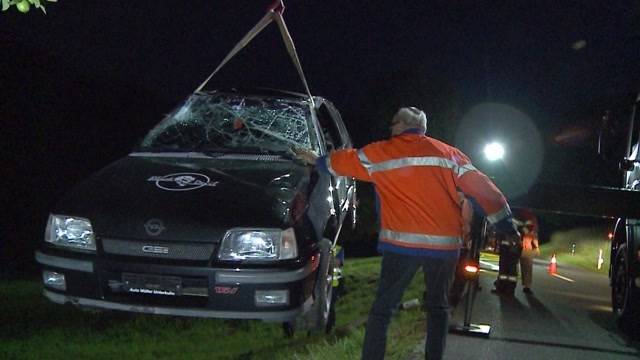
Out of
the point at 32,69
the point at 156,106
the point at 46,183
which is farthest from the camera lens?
the point at 156,106

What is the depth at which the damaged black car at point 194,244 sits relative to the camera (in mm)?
4508

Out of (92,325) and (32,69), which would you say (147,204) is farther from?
(32,69)

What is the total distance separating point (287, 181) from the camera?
5.11m

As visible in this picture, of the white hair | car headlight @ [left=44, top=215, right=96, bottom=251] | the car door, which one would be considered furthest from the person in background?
car headlight @ [left=44, top=215, right=96, bottom=251]

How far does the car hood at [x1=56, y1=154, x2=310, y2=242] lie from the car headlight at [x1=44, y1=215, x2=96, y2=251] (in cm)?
5

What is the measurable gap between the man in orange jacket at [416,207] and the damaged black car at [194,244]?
0.63 m

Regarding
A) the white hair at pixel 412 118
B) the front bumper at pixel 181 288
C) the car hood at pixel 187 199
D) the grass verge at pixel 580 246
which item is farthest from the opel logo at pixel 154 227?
the grass verge at pixel 580 246

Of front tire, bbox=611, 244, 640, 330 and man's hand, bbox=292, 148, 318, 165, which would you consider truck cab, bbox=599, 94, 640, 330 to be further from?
man's hand, bbox=292, 148, 318, 165

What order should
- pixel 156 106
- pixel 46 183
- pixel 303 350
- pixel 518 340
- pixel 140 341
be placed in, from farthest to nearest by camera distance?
pixel 156 106 → pixel 46 183 → pixel 518 340 → pixel 140 341 → pixel 303 350

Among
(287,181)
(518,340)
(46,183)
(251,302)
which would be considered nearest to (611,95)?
(518,340)

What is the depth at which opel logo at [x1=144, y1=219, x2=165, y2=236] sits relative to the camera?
14.9 feet

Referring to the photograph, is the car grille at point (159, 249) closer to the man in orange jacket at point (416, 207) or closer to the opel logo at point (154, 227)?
the opel logo at point (154, 227)

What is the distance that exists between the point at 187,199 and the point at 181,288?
2.02 feet

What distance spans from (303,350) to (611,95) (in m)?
4.93
